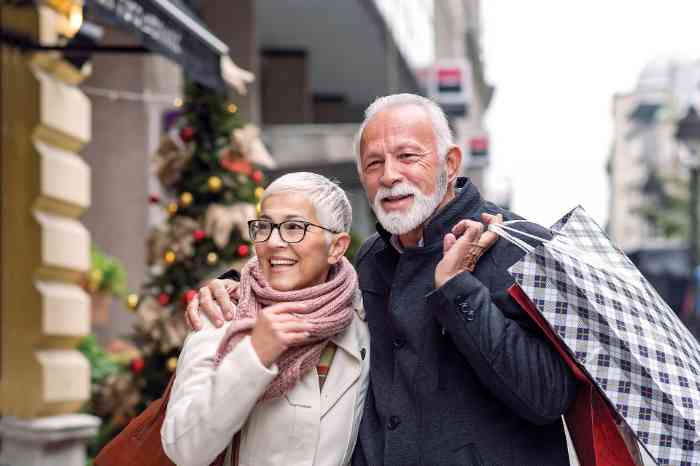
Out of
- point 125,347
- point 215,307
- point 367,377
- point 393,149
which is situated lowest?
point 125,347

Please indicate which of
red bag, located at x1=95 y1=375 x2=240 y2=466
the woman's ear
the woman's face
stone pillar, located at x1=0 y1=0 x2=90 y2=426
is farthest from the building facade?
red bag, located at x1=95 y1=375 x2=240 y2=466

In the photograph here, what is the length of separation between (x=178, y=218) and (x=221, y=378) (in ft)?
17.3

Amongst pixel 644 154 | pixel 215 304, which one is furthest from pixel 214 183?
pixel 644 154

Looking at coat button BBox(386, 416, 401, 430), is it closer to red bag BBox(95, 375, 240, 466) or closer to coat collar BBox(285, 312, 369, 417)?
coat collar BBox(285, 312, 369, 417)

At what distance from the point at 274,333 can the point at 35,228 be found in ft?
17.6

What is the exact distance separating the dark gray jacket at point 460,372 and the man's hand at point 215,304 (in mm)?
466

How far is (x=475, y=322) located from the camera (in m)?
3.21

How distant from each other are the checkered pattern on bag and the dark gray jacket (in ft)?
0.35

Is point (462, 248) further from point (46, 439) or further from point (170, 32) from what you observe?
point (46, 439)

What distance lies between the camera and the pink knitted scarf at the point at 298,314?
10.9ft

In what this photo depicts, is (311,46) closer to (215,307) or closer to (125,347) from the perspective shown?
(125,347)

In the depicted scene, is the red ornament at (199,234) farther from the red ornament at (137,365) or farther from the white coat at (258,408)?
the white coat at (258,408)

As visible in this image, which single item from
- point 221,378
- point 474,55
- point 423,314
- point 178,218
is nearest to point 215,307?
point 221,378

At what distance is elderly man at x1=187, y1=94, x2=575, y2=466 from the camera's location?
3.22 m
